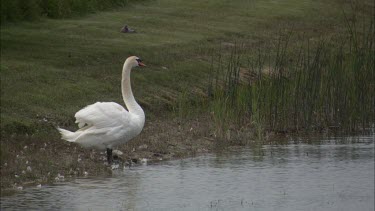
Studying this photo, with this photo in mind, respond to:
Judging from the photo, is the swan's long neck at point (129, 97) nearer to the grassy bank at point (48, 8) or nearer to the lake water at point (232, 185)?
the lake water at point (232, 185)

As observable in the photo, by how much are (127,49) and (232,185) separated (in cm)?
1298

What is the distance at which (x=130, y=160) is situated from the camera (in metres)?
18.5

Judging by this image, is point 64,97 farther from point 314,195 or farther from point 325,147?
point 314,195

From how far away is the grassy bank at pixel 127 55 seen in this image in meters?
19.5

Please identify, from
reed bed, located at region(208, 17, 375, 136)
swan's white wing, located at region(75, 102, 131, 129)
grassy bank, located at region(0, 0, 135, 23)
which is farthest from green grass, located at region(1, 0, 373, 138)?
swan's white wing, located at region(75, 102, 131, 129)

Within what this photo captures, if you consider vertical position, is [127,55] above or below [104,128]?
below

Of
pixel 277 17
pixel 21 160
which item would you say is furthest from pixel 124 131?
pixel 277 17

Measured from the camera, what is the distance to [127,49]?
29047 millimetres

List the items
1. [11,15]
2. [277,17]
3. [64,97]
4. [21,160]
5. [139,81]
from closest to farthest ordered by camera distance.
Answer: [21,160], [64,97], [139,81], [11,15], [277,17]

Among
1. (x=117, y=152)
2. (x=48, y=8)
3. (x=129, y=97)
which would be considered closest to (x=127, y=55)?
(x=48, y=8)

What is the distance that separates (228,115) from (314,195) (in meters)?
5.73

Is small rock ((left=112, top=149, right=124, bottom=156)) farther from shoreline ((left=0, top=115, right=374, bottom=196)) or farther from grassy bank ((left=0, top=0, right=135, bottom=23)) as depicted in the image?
grassy bank ((left=0, top=0, right=135, bottom=23))

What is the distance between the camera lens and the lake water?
48.9ft

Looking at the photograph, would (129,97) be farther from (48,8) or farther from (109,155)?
(48,8)
